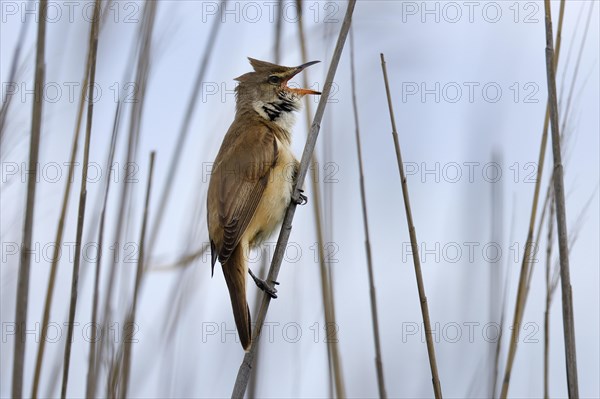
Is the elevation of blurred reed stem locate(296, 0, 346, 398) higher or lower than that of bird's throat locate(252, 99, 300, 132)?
lower

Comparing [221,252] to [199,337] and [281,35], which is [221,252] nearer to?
[199,337]

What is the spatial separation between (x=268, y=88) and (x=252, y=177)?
2.31 feet

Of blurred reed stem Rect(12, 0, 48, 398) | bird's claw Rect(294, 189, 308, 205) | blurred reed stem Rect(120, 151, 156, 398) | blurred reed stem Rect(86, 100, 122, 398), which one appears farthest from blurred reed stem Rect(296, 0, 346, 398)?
blurred reed stem Rect(12, 0, 48, 398)

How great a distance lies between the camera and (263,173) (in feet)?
10.9

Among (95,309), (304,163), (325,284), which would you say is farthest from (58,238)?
(325,284)

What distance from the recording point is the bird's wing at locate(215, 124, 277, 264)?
3047 millimetres

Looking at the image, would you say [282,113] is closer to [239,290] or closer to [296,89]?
[296,89]

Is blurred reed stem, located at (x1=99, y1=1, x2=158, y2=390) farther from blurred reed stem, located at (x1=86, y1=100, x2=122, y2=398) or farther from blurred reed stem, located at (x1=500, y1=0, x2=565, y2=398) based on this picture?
blurred reed stem, located at (x1=500, y1=0, x2=565, y2=398)

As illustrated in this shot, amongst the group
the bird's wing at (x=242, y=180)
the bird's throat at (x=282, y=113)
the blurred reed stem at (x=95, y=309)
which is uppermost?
the bird's throat at (x=282, y=113)

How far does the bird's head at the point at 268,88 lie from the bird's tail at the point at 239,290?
3.25ft

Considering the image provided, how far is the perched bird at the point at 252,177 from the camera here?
2.93 meters

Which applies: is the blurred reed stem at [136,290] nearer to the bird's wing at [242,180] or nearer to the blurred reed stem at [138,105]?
the blurred reed stem at [138,105]

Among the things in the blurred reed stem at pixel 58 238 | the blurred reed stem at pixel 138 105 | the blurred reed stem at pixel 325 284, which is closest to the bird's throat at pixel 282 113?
the blurred reed stem at pixel 325 284

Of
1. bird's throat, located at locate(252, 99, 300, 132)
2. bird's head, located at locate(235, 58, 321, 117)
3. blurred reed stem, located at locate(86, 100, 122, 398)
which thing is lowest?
blurred reed stem, located at locate(86, 100, 122, 398)
